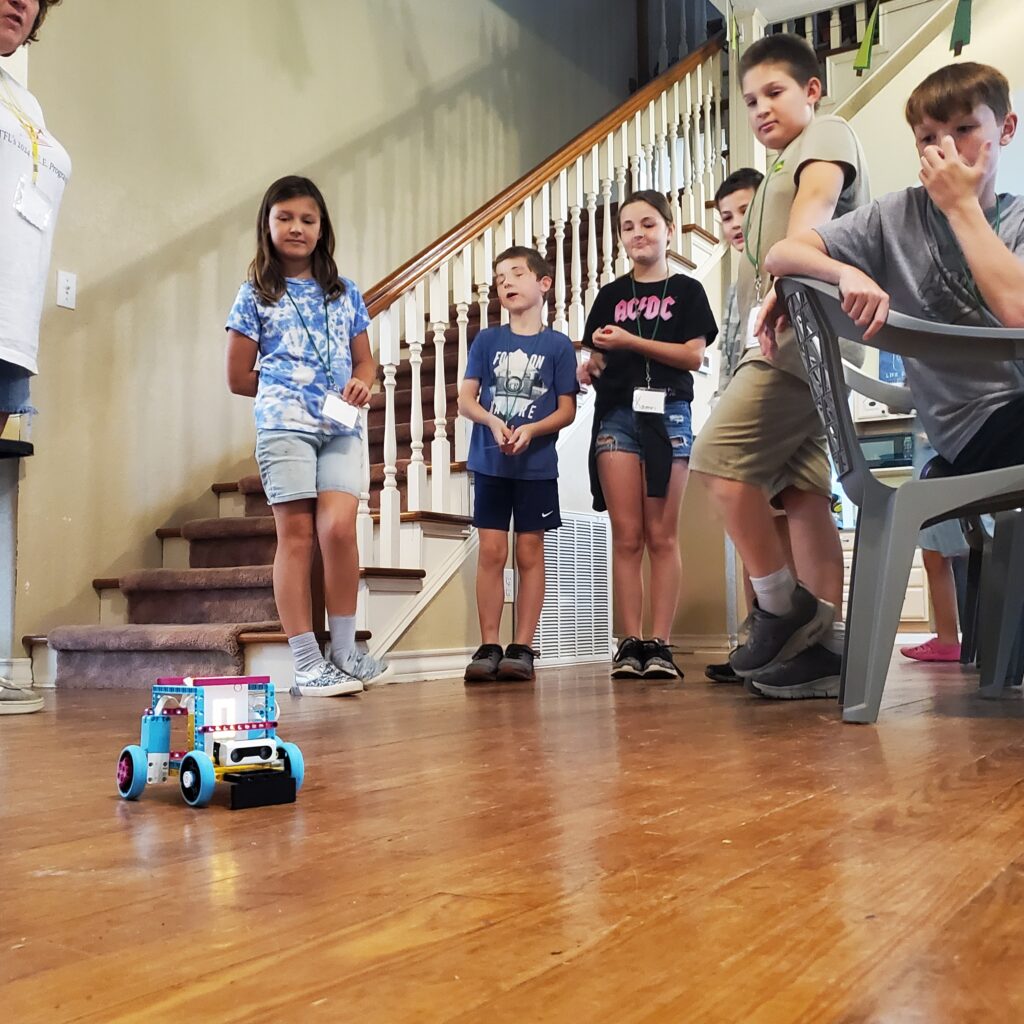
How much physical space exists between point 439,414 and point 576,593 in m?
0.77

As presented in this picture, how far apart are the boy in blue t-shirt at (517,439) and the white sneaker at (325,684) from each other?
360 millimetres

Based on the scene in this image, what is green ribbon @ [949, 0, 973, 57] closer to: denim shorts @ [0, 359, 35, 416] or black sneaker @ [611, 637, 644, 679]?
black sneaker @ [611, 637, 644, 679]

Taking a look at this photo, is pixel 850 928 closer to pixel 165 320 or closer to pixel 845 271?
pixel 845 271

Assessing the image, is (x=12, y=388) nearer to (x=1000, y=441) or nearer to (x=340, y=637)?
(x=340, y=637)

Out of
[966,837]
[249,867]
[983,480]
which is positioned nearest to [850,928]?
[966,837]

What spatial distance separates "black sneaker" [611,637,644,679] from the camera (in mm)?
2521

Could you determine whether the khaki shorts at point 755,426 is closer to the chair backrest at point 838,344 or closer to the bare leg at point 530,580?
the chair backrest at point 838,344

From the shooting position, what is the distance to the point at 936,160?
1.45 meters

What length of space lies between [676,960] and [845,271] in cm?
113

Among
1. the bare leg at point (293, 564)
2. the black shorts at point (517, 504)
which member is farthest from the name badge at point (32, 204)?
the black shorts at point (517, 504)

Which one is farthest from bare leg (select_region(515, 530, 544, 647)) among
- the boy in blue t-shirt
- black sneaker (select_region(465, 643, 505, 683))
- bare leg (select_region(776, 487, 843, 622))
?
bare leg (select_region(776, 487, 843, 622))

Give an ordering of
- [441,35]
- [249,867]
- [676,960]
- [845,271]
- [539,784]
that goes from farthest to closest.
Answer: [441,35], [845,271], [539,784], [249,867], [676,960]

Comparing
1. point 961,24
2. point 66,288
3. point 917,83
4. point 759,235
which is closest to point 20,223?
point 759,235

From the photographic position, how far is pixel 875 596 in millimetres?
1486
